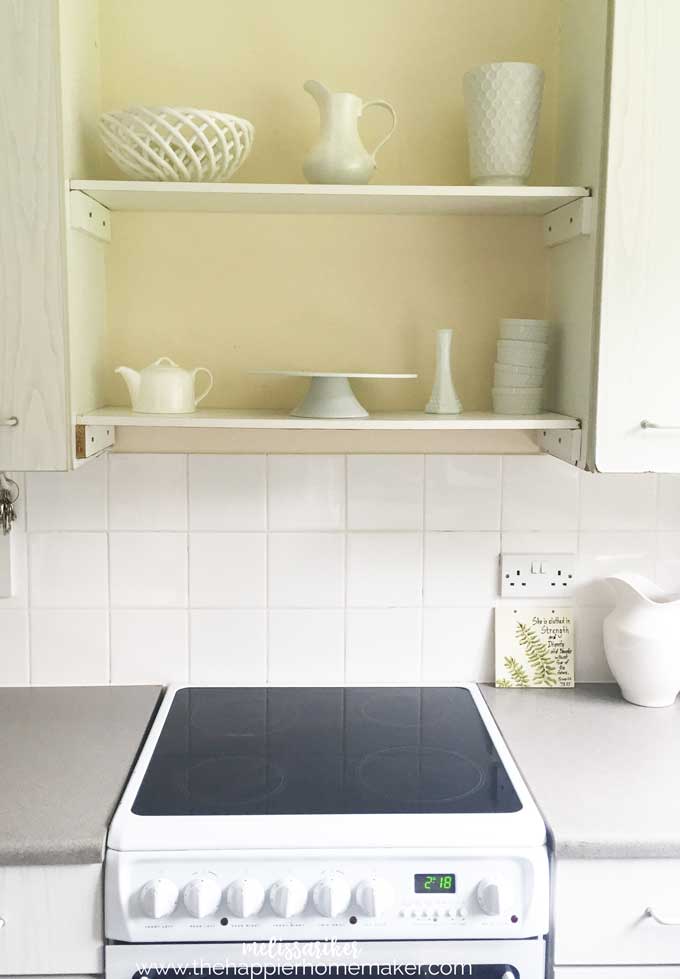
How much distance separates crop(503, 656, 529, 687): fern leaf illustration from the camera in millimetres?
1869

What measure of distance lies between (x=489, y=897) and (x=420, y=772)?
252 mm

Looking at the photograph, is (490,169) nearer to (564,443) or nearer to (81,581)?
(564,443)

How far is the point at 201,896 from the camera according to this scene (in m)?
1.30

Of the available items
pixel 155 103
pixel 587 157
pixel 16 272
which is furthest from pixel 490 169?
pixel 16 272

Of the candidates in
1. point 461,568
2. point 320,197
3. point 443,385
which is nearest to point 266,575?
point 461,568

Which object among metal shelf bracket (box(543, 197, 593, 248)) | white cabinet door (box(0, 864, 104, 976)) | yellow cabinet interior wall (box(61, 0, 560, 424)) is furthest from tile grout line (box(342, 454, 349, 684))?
white cabinet door (box(0, 864, 104, 976))

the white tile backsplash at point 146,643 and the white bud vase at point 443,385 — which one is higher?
the white bud vase at point 443,385

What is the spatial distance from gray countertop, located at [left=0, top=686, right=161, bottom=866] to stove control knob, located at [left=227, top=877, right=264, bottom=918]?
19cm

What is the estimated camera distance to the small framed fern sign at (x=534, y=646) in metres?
1.87

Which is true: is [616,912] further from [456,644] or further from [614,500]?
[614,500]

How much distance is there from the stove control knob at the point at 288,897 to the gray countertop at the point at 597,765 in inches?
14.2

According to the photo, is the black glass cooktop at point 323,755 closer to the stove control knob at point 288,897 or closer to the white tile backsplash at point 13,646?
the stove control knob at point 288,897

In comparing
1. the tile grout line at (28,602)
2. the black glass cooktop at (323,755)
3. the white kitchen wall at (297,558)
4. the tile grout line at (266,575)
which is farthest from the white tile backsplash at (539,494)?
the tile grout line at (28,602)

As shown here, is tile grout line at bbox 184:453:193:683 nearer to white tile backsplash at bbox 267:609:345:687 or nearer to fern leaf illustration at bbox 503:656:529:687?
white tile backsplash at bbox 267:609:345:687
